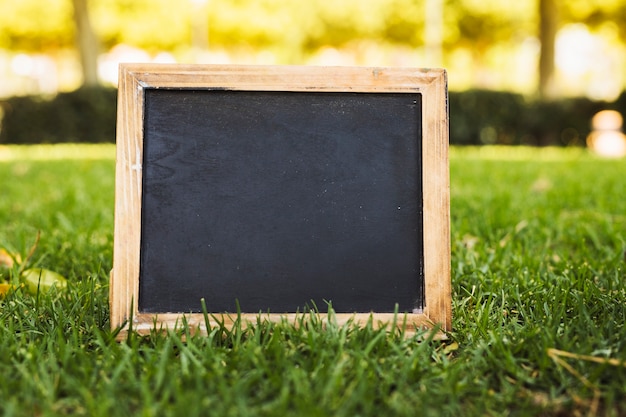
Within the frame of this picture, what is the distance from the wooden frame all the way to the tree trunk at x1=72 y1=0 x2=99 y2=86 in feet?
41.4

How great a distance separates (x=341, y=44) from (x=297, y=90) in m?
29.1

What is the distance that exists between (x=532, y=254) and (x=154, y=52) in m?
30.9

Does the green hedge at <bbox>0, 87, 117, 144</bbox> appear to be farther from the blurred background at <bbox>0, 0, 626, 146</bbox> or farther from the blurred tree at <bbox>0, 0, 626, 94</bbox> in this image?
the blurred tree at <bbox>0, 0, 626, 94</bbox>

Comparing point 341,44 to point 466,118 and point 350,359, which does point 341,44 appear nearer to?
point 466,118

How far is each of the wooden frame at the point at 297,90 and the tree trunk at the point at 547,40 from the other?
1312 centimetres

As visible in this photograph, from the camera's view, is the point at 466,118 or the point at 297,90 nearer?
the point at 297,90

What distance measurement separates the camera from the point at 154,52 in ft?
102

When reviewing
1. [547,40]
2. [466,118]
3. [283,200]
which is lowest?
[466,118]

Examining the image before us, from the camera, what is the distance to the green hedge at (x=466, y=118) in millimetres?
12086

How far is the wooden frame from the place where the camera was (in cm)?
158

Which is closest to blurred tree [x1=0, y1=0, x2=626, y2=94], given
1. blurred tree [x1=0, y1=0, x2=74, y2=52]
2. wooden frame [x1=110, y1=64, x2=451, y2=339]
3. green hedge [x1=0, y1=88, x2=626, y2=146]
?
blurred tree [x1=0, y1=0, x2=74, y2=52]

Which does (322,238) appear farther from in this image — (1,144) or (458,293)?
(1,144)

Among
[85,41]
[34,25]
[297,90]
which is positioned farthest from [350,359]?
[34,25]

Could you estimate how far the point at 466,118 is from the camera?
12.6 meters
